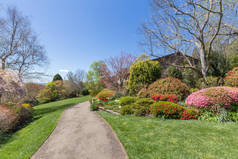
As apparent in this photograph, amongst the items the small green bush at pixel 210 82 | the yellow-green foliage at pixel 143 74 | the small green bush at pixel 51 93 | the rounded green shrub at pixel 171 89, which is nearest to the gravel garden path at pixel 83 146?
the rounded green shrub at pixel 171 89

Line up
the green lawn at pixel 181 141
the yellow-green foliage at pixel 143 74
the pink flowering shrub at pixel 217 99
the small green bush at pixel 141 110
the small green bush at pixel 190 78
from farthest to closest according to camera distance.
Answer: the small green bush at pixel 190 78 → the yellow-green foliage at pixel 143 74 → the small green bush at pixel 141 110 → the pink flowering shrub at pixel 217 99 → the green lawn at pixel 181 141

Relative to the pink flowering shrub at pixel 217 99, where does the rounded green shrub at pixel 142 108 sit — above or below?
below

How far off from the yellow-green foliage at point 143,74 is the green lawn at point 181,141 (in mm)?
5562

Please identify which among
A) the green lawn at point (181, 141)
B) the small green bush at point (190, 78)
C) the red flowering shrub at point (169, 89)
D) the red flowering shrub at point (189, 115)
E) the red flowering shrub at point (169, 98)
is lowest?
the green lawn at point (181, 141)

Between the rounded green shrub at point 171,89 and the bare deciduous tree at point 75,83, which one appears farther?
the bare deciduous tree at point 75,83

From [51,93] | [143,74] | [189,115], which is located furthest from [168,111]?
[51,93]

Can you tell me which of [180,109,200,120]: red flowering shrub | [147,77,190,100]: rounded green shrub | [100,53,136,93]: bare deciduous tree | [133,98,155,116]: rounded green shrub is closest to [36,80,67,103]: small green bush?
[100,53,136,93]: bare deciduous tree

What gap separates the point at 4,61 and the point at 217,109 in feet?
55.4

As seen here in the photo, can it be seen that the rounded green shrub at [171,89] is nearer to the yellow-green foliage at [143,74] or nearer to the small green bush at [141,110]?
the yellow-green foliage at [143,74]

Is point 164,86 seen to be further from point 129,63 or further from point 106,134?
point 129,63

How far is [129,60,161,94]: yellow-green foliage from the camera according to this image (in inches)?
365

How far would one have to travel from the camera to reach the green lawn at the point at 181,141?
7.84 ft

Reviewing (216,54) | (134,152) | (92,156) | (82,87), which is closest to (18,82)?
(92,156)

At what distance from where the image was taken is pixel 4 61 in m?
10.6
